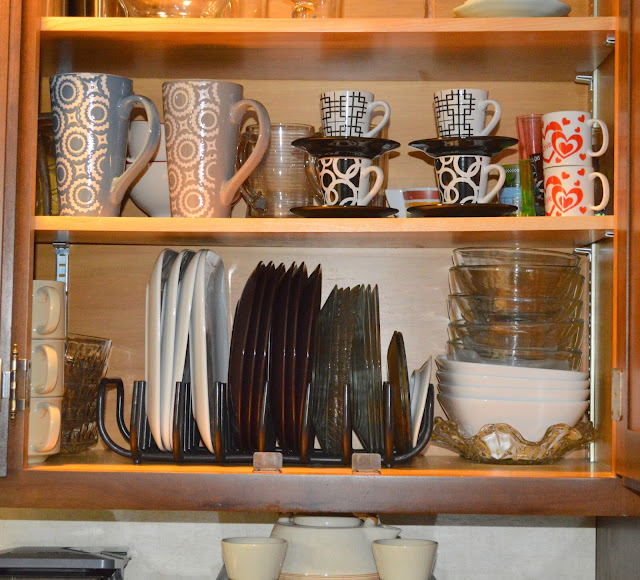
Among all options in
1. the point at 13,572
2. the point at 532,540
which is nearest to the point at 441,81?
the point at 532,540

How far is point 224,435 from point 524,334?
436 millimetres

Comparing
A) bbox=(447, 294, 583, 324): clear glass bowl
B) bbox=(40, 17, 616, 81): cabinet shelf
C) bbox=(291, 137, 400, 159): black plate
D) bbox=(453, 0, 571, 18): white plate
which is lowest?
bbox=(447, 294, 583, 324): clear glass bowl

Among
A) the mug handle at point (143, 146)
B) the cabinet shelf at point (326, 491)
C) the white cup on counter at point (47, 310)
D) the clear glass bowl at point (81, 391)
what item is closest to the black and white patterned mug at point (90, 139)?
the mug handle at point (143, 146)

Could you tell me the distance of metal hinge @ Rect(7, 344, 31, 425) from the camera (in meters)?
1.00

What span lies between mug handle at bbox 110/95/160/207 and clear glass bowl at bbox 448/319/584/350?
19.7 inches

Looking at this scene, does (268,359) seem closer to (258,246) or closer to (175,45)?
(258,246)

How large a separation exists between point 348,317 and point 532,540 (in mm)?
495

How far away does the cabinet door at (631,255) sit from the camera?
982 millimetres

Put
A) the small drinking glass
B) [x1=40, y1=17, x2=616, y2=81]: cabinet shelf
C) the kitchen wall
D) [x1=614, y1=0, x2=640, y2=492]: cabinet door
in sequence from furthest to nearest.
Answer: the kitchen wall < the small drinking glass < [x1=40, y1=17, x2=616, y2=81]: cabinet shelf < [x1=614, y1=0, x2=640, y2=492]: cabinet door

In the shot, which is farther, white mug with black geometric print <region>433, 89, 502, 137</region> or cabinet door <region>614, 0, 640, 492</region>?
white mug with black geometric print <region>433, 89, 502, 137</region>

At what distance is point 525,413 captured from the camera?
3.65 feet

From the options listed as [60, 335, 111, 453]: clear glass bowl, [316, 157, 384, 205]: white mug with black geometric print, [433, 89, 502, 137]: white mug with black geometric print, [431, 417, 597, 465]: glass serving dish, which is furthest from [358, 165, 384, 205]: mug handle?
[60, 335, 111, 453]: clear glass bowl

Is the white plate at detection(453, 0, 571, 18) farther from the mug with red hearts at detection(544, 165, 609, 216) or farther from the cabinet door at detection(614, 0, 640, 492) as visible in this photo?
the mug with red hearts at detection(544, 165, 609, 216)

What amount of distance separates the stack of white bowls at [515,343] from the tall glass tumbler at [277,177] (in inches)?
9.8
